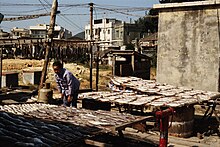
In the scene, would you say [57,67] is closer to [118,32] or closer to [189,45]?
[189,45]

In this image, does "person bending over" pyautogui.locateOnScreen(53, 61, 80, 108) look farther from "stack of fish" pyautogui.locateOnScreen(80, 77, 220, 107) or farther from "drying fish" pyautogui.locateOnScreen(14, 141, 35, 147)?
"drying fish" pyautogui.locateOnScreen(14, 141, 35, 147)

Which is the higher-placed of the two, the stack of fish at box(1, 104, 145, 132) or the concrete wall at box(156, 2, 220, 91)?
the concrete wall at box(156, 2, 220, 91)

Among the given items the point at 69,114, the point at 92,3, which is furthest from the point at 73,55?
the point at 69,114

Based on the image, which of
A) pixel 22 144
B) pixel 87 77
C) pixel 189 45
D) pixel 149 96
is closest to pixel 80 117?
pixel 22 144

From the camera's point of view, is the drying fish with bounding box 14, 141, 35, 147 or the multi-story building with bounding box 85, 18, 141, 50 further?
the multi-story building with bounding box 85, 18, 141, 50

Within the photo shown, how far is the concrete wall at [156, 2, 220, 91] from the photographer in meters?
13.8

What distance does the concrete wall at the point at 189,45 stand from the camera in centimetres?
1377

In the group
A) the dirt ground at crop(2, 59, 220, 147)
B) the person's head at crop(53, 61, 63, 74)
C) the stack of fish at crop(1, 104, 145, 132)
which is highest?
the person's head at crop(53, 61, 63, 74)

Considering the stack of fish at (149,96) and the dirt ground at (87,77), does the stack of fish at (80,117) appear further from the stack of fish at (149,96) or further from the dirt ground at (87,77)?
the stack of fish at (149,96)

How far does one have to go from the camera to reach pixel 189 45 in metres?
14.3

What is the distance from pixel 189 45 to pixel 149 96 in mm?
4858

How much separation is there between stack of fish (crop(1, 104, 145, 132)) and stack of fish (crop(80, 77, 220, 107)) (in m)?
2.57

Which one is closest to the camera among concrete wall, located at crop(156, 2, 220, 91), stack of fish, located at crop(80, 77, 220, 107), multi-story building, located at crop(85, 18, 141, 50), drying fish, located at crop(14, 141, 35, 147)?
drying fish, located at crop(14, 141, 35, 147)

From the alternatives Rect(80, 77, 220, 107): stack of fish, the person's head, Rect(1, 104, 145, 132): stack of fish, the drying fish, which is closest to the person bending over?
the person's head
